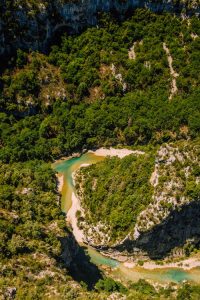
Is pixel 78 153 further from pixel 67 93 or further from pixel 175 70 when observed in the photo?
pixel 175 70

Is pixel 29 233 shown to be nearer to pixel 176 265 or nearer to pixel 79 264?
pixel 79 264

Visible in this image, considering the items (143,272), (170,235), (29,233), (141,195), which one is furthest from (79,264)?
(170,235)

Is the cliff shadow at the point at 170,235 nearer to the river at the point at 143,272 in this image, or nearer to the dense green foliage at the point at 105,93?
the river at the point at 143,272

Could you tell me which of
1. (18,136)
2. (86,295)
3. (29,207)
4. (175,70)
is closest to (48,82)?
(18,136)

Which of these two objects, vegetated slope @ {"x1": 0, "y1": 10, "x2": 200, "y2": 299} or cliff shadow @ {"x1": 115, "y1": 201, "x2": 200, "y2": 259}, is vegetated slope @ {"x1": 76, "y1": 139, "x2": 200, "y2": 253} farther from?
vegetated slope @ {"x1": 0, "y1": 10, "x2": 200, "y2": 299}

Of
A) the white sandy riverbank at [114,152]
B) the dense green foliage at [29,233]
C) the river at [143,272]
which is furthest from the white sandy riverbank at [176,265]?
A: the white sandy riverbank at [114,152]

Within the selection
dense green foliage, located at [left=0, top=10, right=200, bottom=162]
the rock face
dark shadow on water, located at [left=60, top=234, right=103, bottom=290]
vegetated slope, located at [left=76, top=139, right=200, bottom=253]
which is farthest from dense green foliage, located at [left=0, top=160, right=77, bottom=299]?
the rock face
